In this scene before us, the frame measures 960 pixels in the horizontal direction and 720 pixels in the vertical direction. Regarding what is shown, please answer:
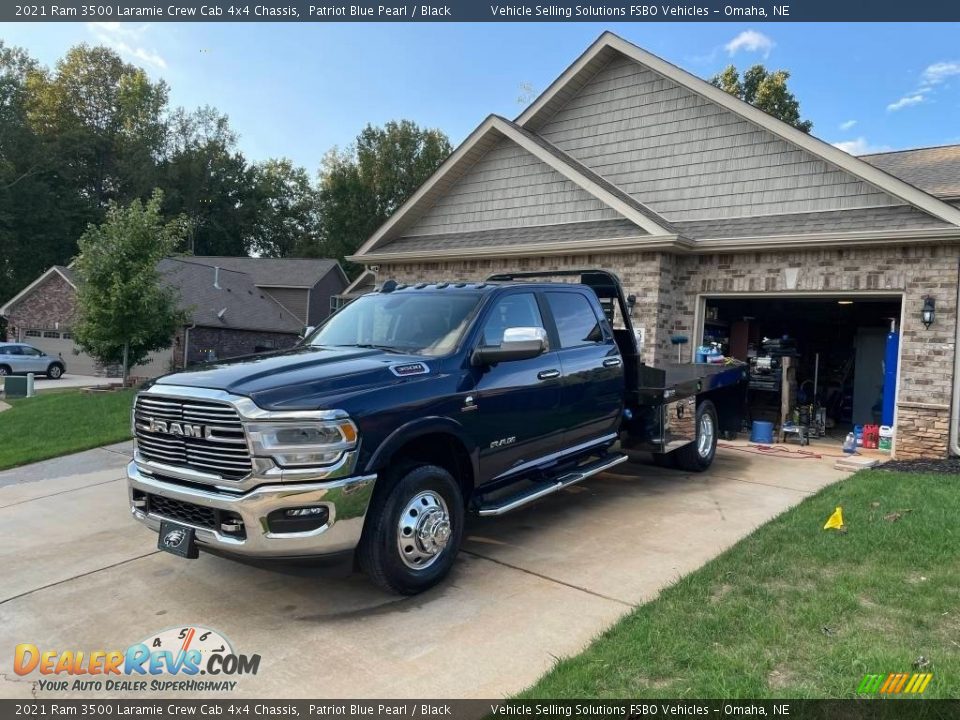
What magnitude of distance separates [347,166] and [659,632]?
53.1 m

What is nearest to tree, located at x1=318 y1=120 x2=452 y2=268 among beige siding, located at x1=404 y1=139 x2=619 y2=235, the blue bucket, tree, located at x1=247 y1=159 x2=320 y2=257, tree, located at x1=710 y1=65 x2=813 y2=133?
tree, located at x1=247 y1=159 x2=320 y2=257

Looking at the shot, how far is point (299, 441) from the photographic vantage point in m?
A: 3.66

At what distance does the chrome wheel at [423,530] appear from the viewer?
406cm

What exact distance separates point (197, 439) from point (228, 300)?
31.5m

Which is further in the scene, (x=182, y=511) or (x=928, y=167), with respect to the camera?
(x=928, y=167)

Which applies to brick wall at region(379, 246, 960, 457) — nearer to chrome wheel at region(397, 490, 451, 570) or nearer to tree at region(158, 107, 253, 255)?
chrome wheel at region(397, 490, 451, 570)

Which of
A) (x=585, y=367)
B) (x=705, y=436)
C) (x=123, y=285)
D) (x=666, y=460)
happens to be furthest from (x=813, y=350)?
(x=123, y=285)

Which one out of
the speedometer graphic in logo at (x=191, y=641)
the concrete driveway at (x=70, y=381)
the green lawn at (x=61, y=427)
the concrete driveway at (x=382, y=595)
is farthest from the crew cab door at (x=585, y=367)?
the concrete driveway at (x=70, y=381)

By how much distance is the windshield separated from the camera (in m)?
4.83

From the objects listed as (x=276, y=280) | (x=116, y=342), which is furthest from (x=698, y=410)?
(x=276, y=280)

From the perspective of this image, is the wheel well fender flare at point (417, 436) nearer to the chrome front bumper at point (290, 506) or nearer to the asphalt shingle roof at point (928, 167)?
the chrome front bumper at point (290, 506)

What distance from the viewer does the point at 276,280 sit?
39250 millimetres

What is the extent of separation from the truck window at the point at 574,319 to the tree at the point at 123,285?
1472cm

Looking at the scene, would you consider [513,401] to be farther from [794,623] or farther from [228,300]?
[228,300]
